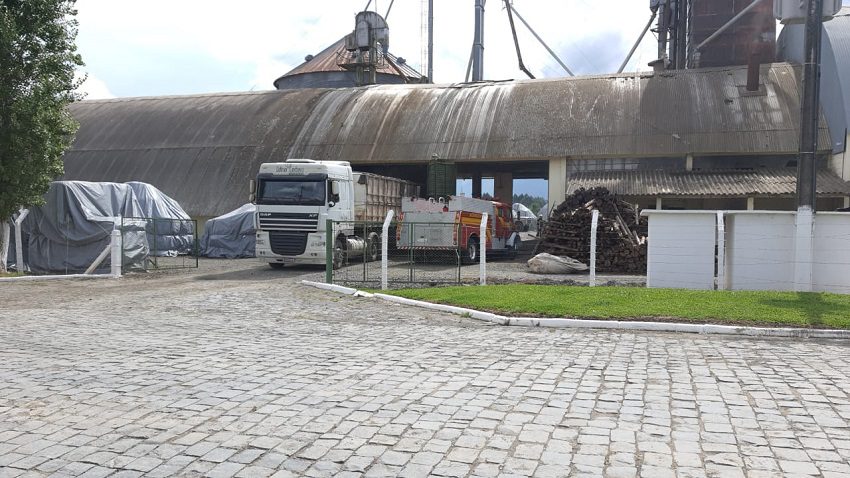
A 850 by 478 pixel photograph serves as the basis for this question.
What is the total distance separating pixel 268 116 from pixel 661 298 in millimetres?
29016

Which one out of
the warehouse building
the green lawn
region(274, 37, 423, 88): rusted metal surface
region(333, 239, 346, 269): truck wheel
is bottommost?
the green lawn

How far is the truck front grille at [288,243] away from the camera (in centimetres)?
2095

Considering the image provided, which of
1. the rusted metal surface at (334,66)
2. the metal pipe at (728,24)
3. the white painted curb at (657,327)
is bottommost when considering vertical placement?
the white painted curb at (657,327)

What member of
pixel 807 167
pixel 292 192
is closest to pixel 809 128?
pixel 807 167

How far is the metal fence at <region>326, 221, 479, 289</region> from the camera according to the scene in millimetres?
18562

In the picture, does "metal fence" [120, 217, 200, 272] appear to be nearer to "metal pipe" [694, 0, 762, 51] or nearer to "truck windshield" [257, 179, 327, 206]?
"truck windshield" [257, 179, 327, 206]

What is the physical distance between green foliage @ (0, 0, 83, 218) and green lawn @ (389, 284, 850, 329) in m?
13.4

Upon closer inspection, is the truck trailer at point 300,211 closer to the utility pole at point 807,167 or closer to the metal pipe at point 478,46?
the utility pole at point 807,167

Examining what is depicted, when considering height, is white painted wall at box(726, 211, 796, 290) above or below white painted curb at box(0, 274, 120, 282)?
above

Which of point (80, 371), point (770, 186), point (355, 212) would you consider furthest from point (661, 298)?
point (770, 186)

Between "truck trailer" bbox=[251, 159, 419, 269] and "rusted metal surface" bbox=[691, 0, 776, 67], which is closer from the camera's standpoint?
"truck trailer" bbox=[251, 159, 419, 269]

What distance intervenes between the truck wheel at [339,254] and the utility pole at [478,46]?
2994cm

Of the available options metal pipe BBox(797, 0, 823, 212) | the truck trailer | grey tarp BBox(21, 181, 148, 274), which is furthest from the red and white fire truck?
grey tarp BBox(21, 181, 148, 274)

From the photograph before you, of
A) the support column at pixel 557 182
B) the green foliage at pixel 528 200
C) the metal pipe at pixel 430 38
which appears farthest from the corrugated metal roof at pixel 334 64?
the green foliage at pixel 528 200
